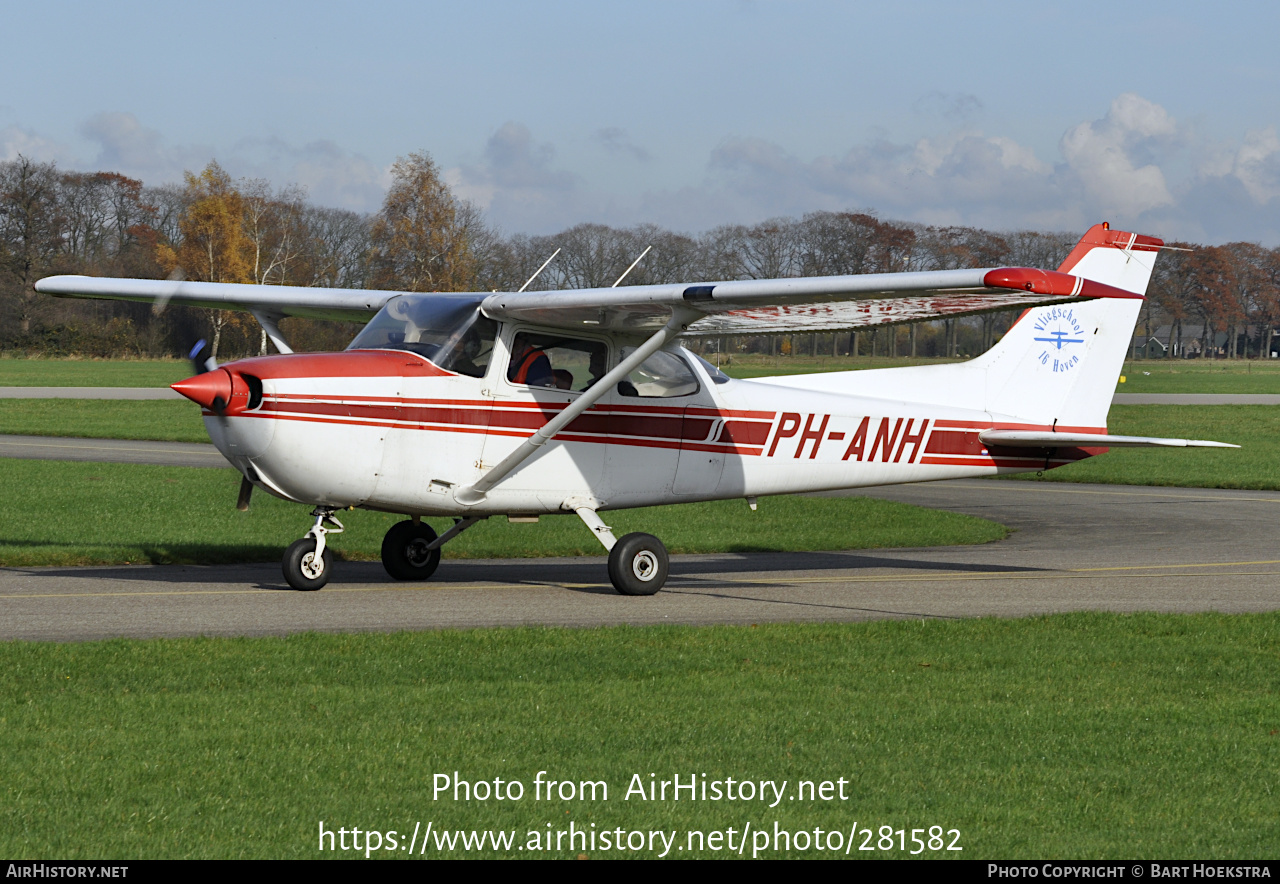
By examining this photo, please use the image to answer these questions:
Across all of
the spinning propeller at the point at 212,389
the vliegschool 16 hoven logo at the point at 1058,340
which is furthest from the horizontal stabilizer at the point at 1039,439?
the spinning propeller at the point at 212,389

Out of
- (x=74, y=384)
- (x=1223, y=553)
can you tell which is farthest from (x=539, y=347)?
(x=74, y=384)

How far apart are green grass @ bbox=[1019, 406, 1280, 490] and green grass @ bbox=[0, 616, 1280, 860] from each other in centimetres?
1458

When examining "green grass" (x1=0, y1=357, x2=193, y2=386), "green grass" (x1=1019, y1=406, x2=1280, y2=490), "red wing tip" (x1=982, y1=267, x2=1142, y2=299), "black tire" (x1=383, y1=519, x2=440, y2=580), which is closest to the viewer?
"red wing tip" (x1=982, y1=267, x2=1142, y2=299)

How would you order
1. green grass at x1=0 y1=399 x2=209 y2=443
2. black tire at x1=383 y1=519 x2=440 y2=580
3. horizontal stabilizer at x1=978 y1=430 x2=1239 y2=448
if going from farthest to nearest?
green grass at x1=0 y1=399 x2=209 y2=443, horizontal stabilizer at x1=978 y1=430 x2=1239 y2=448, black tire at x1=383 y1=519 x2=440 y2=580

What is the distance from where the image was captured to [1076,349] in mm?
14289

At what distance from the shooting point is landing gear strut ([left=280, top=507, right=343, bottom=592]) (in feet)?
36.7

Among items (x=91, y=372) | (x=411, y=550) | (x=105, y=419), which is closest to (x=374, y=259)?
(x=91, y=372)

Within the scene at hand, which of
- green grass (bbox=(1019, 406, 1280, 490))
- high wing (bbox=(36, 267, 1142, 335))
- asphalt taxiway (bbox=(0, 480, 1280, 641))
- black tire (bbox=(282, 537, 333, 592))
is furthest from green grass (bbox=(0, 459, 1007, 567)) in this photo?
green grass (bbox=(1019, 406, 1280, 490))

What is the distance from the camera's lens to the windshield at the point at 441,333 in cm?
1111

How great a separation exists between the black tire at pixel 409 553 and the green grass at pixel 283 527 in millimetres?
1925

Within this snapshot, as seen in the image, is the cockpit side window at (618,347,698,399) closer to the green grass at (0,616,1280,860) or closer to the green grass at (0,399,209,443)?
the green grass at (0,616,1280,860)

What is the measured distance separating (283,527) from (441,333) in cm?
573

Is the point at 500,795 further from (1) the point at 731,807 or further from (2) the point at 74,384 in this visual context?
(2) the point at 74,384

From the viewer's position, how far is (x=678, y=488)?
12.4 m
